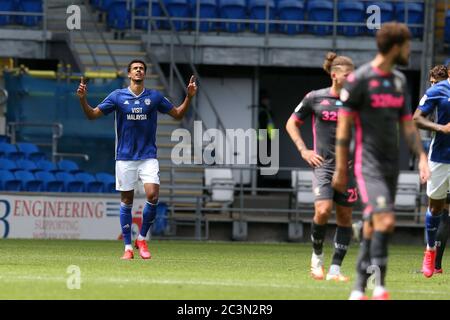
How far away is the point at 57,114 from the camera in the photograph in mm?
26516

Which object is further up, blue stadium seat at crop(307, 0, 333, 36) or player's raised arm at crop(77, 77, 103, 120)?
blue stadium seat at crop(307, 0, 333, 36)

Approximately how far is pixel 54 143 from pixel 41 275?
42.5 feet

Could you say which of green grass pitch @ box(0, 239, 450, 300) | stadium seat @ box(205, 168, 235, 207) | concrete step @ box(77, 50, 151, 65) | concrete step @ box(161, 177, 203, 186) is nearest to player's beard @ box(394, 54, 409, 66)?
green grass pitch @ box(0, 239, 450, 300)

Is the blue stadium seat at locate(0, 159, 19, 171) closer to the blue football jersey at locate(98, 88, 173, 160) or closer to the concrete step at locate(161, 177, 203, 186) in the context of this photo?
the concrete step at locate(161, 177, 203, 186)

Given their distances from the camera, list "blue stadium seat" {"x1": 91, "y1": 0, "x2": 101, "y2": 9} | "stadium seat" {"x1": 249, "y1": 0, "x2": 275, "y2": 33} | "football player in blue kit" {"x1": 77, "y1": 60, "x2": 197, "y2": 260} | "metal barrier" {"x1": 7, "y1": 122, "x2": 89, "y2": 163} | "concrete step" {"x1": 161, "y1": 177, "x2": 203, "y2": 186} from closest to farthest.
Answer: "football player in blue kit" {"x1": 77, "y1": 60, "x2": 197, "y2": 260} → "metal barrier" {"x1": 7, "y1": 122, "x2": 89, "y2": 163} → "concrete step" {"x1": 161, "y1": 177, "x2": 203, "y2": 186} → "stadium seat" {"x1": 249, "y1": 0, "x2": 275, "y2": 33} → "blue stadium seat" {"x1": 91, "y1": 0, "x2": 101, "y2": 9}

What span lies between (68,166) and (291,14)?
7.57 m

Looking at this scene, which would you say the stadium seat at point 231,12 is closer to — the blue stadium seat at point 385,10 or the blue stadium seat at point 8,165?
the blue stadium seat at point 385,10

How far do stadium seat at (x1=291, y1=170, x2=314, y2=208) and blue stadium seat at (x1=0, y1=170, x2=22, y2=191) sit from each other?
519 cm

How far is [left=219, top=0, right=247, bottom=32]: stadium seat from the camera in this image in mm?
30156

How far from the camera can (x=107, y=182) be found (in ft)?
81.6

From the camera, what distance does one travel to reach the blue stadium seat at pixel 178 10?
3048 centimetres

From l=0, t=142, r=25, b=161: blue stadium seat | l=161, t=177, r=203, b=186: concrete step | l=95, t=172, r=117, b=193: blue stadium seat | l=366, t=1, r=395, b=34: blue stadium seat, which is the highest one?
l=366, t=1, r=395, b=34: blue stadium seat

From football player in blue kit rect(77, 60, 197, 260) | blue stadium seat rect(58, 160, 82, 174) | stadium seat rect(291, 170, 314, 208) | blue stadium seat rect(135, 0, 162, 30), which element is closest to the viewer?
football player in blue kit rect(77, 60, 197, 260)
